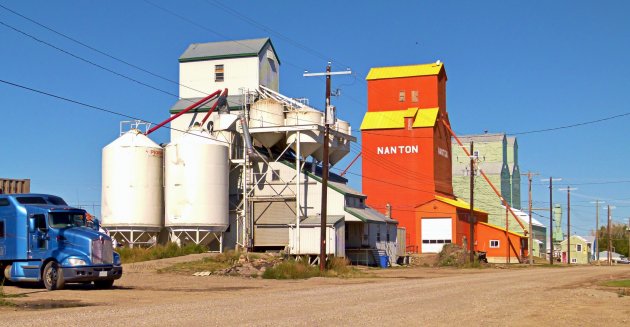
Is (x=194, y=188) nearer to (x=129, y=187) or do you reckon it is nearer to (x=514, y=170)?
(x=129, y=187)

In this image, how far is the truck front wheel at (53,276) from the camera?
2539cm

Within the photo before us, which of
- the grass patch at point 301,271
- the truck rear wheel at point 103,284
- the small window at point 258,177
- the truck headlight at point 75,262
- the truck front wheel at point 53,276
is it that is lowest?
the grass patch at point 301,271

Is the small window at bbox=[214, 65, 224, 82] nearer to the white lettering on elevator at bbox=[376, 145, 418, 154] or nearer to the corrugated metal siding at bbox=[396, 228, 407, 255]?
the corrugated metal siding at bbox=[396, 228, 407, 255]

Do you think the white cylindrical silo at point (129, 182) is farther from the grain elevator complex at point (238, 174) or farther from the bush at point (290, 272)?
the bush at point (290, 272)

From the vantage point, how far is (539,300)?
75.9 feet

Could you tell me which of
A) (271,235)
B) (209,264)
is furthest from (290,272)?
(271,235)

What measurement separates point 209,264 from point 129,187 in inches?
480

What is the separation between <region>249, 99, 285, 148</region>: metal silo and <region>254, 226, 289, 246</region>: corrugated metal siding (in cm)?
651

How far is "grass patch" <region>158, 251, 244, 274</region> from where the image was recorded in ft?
130

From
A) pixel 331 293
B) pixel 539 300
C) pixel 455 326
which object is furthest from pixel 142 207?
pixel 455 326

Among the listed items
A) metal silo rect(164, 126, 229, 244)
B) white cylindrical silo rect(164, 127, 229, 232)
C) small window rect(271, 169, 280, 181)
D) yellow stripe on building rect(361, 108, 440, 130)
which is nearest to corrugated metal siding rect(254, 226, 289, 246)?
small window rect(271, 169, 280, 181)

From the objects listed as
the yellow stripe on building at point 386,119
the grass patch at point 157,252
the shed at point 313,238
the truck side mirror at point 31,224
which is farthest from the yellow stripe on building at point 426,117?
the truck side mirror at point 31,224

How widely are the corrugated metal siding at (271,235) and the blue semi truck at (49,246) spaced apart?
2857 cm

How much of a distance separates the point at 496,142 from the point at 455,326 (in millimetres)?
99979
